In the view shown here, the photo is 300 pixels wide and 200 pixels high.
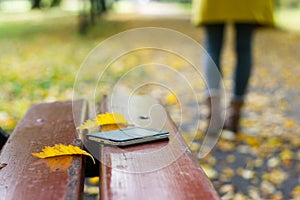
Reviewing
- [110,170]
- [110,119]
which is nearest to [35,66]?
[110,119]

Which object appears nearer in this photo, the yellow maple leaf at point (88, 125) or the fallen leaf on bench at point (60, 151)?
the fallen leaf on bench at point (60, 151)

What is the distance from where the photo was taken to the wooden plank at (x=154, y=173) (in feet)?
3.53

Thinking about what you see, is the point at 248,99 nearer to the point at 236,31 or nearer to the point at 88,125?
the point at 236,31

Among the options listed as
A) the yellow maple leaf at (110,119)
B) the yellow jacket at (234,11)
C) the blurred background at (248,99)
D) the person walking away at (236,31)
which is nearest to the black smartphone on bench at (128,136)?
the yellow maple leaf at (110,119)

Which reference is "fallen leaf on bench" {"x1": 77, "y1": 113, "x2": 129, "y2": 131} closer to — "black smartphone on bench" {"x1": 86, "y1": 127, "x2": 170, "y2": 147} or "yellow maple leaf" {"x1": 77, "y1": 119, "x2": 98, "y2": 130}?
"yellow maple leaf" {"x1": 77, "y1": 119, "x2": 98, "y2": 130}

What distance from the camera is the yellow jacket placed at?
3.32 m

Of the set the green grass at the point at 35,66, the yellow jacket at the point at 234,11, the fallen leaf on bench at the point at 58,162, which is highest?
the yellow jacket at the point at 234,11

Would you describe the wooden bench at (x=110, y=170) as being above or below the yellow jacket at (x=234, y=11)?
below

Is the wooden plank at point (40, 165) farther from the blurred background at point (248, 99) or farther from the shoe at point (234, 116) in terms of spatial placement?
the shoe at point (234, 116)

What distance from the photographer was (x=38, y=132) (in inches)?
64.9

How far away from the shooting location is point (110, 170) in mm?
1205

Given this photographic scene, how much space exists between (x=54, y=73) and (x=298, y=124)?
3.17 m

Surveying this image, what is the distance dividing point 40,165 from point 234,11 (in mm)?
2349

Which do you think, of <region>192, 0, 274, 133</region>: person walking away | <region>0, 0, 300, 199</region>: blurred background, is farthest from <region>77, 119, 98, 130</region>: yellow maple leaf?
<region>192, 0, 274, 133</region>: person walking away
